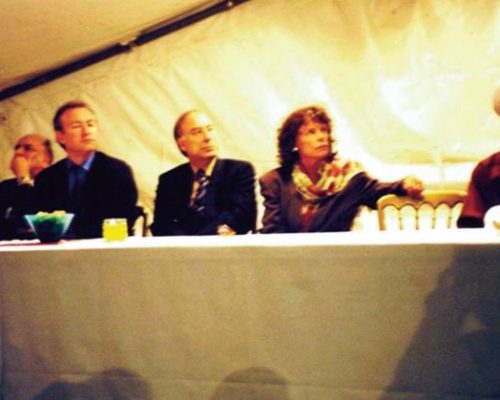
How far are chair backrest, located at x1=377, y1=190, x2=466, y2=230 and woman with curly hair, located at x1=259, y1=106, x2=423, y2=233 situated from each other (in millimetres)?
78

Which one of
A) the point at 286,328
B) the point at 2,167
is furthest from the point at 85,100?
the point at 286,328

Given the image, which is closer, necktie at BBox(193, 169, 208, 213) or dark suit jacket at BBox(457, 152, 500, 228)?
dark suit jacket at BBox(457, 152, 500, 228)

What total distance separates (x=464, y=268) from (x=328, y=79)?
4.17 feet

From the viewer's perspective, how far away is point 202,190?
8.79 ft

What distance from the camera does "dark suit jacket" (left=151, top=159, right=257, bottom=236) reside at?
2.56 meters

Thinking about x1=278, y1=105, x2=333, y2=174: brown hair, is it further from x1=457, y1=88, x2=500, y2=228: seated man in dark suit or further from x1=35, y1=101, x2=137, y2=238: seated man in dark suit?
x1=35, y1=101, x2=137, y2=238: seated man in dark suit

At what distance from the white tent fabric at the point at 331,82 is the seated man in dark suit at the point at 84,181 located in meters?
0.11

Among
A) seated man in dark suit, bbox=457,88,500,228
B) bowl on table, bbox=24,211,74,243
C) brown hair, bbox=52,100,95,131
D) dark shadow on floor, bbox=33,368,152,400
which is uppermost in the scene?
brown hair, bbox=52,100,95,131

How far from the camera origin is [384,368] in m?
1.37

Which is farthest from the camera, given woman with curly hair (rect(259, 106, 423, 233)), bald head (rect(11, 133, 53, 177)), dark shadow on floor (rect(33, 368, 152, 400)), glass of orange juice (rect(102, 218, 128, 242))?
bald head (rect(11, 133, 53, 177))

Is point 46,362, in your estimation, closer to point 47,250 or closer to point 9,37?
point 47,250

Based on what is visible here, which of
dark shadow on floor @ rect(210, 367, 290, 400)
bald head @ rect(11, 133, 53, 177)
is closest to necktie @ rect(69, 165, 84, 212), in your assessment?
bald head @ rect(11, 133, 53, 177)

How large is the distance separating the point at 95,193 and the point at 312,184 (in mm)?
1311

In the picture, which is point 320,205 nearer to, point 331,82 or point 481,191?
point 331,82
